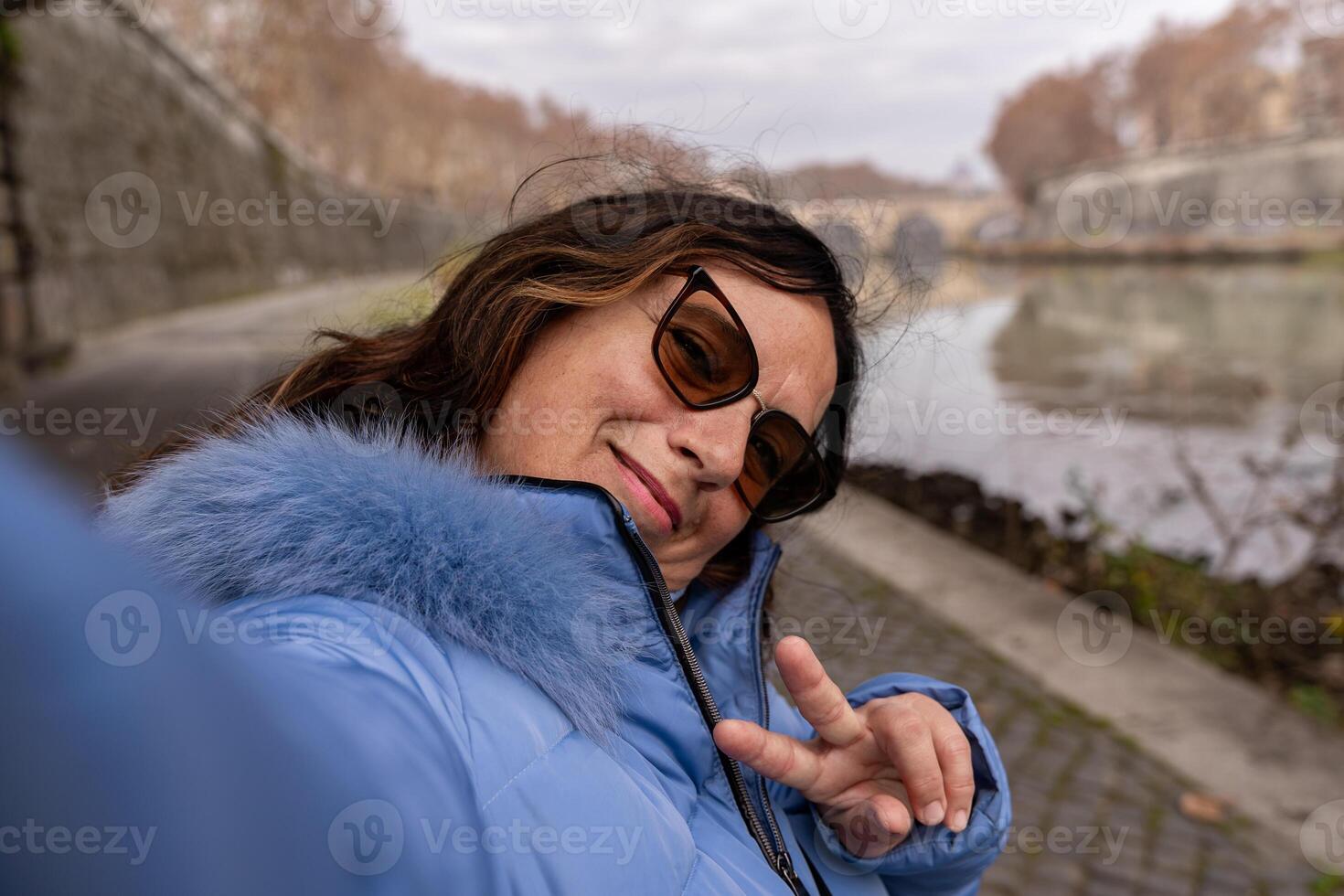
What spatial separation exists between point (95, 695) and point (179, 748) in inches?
2.1

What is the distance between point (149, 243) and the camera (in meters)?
10.3

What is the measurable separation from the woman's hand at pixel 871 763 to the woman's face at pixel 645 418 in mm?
254

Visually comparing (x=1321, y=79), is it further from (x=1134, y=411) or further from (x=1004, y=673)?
(x=1004, y=673)

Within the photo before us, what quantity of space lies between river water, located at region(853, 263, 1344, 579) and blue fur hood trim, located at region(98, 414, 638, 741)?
1.10m

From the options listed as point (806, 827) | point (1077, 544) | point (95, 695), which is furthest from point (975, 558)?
point (95, 695)

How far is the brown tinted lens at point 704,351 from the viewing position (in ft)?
4.47

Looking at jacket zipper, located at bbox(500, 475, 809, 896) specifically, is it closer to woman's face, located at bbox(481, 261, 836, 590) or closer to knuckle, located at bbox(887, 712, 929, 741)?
woman's face, located at bbox(481, 261, 836, 590)

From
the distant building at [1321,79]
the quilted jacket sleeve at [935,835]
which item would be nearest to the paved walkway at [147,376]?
the quilted jacket sleeve at [935,835]

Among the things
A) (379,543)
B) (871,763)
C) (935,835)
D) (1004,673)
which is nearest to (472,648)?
(379,543)

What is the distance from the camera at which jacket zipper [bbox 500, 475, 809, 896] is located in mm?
1218

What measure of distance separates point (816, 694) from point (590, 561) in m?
0.37

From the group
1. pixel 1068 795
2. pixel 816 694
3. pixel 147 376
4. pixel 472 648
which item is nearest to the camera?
pixel 472 648

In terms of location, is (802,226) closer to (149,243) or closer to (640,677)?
(640,677)

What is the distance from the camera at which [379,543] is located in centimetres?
97
